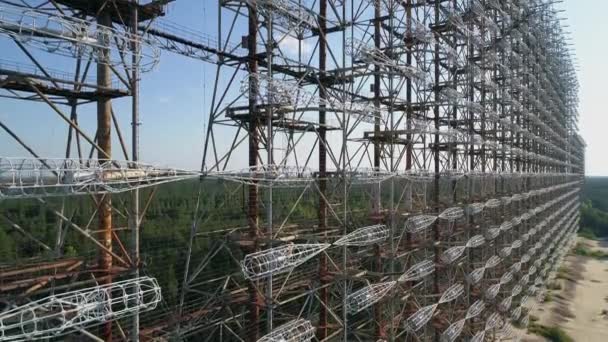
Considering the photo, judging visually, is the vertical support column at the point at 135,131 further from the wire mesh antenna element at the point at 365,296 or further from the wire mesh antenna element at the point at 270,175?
the wire mesh antenna element at the point at 365,296

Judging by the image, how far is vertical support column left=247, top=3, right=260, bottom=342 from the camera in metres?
10.8

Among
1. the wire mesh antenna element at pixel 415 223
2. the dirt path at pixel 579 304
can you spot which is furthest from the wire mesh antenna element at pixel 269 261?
the dirt path at pixel 579 304

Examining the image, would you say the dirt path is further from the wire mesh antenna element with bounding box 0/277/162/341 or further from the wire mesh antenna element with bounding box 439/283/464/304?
the wire mesh antenna element with bounding box 0/277/162/341

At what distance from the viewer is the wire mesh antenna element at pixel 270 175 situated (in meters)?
9.25

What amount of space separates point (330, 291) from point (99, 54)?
10.9m

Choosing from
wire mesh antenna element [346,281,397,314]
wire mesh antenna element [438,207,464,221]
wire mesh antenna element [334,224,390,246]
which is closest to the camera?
wire mesh antenna element [334,224,390,246]

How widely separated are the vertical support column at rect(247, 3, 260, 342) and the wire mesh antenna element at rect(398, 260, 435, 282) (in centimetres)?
558

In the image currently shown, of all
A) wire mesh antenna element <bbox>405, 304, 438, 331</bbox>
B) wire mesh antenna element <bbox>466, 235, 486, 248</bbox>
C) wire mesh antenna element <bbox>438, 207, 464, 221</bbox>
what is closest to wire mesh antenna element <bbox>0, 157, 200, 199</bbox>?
wire mesh antenna element <bbox>405, 304, 438, 331</bbox>

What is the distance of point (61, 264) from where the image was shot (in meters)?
7.51

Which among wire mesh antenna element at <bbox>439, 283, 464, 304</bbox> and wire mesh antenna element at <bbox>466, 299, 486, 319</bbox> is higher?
wire mesh antenna element at <bbox>439, 283, 464, 304</bbox>

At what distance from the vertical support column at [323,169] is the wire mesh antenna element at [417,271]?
287 centimetres

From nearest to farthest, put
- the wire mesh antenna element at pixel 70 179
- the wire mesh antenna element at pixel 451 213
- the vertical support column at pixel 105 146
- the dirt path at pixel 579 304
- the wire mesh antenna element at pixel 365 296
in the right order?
the wire mesh antenna element at pixel 70 179, the vertical support column at pixel 105 146, the wire mesh antenna element at pixel 365 296, the wire mesh antenna element at pixel 451 213, the dirt path at pixel 579 304

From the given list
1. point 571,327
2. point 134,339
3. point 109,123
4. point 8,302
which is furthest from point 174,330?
point 571,327

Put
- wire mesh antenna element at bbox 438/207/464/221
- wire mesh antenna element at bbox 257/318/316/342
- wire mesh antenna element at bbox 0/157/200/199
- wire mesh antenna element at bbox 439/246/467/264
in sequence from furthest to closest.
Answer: wire mesh antenna element at bbox 439/246/467/264
wire mesh antenna element at bbox 438/207/464/221
wire mesh antenna element at bbox 257/318/316/342
wire mesh antenna element at bbox 0/157/200/199
